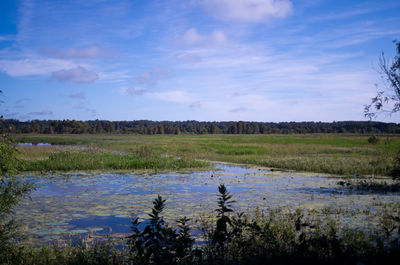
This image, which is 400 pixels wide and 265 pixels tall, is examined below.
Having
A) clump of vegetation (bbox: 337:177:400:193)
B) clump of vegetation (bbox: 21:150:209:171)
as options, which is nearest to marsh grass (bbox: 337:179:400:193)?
clump of vegetation (bbox: 337:177:400:193)

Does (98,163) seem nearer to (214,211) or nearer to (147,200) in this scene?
(147,200)

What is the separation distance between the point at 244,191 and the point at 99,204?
6.10 metres

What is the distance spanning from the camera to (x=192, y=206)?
11477mm

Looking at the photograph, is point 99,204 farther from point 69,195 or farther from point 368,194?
point 368,194

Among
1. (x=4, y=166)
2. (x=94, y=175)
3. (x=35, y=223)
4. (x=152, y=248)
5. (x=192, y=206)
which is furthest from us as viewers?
Result: (x=94, y=175)

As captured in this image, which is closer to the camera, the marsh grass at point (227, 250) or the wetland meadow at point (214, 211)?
the marsh grass at point (227, 250)

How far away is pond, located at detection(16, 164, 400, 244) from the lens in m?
9.23

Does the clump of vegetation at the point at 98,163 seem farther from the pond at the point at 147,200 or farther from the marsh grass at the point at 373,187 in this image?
the marsh grass at the point at 373,187

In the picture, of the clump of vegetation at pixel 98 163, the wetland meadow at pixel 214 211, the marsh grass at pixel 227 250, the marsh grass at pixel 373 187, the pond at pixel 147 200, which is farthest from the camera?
the clump of vegetation at pixel 98 163

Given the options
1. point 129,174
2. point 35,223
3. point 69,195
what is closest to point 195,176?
point 129,174

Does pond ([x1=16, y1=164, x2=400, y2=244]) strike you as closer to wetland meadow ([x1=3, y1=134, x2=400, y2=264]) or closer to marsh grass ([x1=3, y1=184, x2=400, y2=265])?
wetland meadow ([x1=3, y1=134, x2=400, y2=264])

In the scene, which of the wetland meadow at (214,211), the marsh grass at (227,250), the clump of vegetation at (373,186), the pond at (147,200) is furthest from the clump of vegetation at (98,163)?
the marsh grass at (227,250)

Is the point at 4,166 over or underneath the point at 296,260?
over

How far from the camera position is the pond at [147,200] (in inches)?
364
